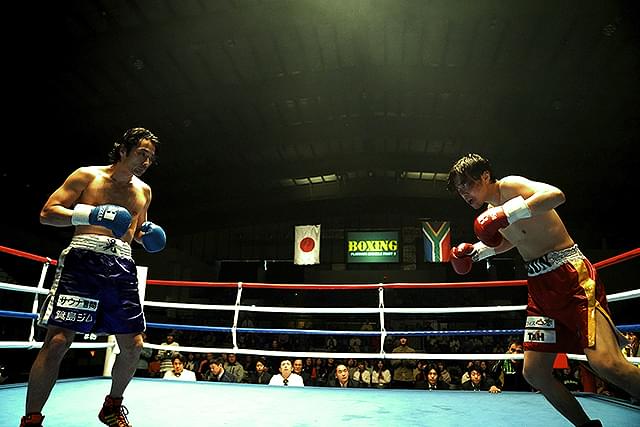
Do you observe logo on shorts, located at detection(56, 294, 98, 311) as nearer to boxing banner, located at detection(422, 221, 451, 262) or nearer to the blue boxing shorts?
the blue boxing shorts

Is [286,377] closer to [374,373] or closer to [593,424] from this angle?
[374,373]

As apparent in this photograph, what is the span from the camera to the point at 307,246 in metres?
11.4

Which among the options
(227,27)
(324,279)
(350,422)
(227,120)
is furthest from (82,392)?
(324,279)

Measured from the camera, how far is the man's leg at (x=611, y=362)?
4.49 ft

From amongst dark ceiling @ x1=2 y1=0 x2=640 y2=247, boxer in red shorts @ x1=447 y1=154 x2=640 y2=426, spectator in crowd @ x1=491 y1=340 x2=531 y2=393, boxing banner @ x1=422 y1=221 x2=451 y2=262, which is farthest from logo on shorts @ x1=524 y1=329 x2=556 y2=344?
boxing banner @ x1=422 y1=221 x2=451 y2=262

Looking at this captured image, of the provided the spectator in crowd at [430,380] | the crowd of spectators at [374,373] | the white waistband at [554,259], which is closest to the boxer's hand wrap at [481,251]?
the white waistband at [554,259]

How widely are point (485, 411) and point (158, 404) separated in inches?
64.4

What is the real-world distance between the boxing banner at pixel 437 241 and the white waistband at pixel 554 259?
8875 millimetres

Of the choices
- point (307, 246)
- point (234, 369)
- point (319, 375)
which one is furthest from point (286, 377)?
point (307, 246)

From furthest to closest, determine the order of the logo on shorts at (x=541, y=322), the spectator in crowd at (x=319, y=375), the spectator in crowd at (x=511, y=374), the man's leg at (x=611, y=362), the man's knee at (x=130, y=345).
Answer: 1. the spectator in crowd at (x=319, y=375)
2. the spectator in crowd at (x=511, y=374)
3. the man's knee at (x=130, y=345)
4. the logo on shorts at (x=541, y=322)
5. the man's leg at (x=611, y=362)

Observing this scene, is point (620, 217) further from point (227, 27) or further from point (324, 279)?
point (227, 27)

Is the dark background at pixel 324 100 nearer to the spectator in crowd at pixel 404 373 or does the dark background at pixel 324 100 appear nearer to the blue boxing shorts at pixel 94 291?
the spectator in crowd at pixel 404 373

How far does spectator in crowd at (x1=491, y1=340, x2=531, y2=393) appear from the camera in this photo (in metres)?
5.12

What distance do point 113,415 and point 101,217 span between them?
70 cm
